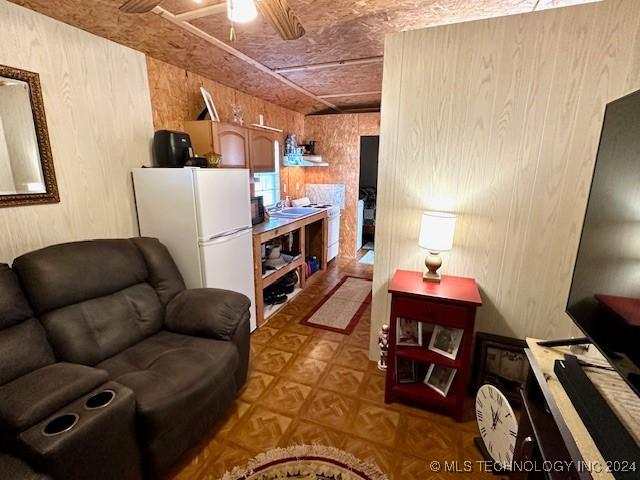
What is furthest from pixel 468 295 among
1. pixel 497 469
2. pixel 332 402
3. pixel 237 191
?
pixel 237 191

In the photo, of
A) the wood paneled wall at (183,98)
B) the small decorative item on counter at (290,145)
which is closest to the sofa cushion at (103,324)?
the wood paneled wall at (183,98)

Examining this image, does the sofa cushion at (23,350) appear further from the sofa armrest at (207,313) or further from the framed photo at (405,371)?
the framed photo at (405,371)

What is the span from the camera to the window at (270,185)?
4.06m

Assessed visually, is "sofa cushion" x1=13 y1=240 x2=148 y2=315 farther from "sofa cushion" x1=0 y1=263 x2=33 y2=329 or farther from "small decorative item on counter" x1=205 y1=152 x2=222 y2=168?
"small decorative item on counter" x1=205 y1=152 x2=222 y2=168

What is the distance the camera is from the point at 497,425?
1.47 metres

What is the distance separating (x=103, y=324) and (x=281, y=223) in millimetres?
1891

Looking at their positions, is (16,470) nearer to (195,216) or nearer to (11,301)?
(11,301)

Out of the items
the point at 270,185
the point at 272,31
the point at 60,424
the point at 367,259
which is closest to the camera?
the point at 60,424

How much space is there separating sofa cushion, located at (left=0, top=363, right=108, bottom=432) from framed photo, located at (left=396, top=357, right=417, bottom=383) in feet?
5.40

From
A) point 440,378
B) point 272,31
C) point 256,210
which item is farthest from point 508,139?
point 256,210

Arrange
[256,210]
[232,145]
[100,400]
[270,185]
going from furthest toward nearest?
[270,185], [256,210], [232,145], [100,400]

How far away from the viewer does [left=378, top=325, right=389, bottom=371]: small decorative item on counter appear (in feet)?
7.34

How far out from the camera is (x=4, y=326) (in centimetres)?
141

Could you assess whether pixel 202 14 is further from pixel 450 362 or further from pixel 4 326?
pixel 450 362
